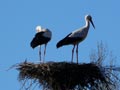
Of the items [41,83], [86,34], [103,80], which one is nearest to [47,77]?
[41,83]

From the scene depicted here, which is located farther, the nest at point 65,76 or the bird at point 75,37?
the bird at point 75,37

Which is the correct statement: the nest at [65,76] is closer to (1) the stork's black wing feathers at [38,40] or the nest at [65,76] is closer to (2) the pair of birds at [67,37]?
(2) the pair of birds at [67,37]

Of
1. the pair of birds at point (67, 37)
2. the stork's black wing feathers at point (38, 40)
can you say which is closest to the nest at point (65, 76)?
the pair of birds at point (67, 37)

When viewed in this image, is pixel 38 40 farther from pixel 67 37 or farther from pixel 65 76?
pixel 65 76

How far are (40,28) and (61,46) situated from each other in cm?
166

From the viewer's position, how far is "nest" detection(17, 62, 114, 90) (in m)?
14.8

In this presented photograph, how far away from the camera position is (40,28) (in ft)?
58.1

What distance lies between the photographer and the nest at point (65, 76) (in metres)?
14.8

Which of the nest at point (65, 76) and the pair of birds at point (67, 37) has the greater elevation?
the pair of birds at point (67, 37)

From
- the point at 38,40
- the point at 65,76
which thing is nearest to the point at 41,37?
the point at 38,40

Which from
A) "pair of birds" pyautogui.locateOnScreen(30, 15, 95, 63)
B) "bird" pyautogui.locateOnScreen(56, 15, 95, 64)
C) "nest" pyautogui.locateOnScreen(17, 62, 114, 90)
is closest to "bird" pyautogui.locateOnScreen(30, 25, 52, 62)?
"pair of birds" pyautogui.locateOnScreen(30, 15, 95, 63)

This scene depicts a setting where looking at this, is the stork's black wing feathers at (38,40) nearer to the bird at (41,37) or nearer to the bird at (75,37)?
the bird at (41,37)

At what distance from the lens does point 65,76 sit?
1485 cm

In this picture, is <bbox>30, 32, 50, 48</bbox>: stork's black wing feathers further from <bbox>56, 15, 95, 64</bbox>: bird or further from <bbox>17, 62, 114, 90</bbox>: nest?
<bbox>17, 62, 114, 90</bbox>: nest
